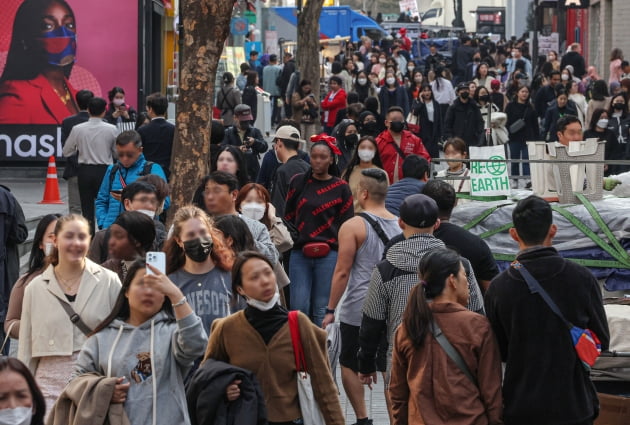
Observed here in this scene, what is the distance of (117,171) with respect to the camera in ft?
33.8

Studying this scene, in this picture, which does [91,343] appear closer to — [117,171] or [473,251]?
[473,251]

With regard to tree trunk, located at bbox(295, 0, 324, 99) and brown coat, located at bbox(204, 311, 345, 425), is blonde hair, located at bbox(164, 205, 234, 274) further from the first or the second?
tree trunk, located at bbox(295, 0, 324, 99)

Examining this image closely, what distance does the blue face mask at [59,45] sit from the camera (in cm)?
2067

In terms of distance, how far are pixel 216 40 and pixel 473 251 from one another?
481 cm

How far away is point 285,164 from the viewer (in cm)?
1085

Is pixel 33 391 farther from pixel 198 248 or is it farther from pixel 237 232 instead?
pixel 237 232

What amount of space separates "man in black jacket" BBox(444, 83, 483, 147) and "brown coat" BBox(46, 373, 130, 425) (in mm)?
15053

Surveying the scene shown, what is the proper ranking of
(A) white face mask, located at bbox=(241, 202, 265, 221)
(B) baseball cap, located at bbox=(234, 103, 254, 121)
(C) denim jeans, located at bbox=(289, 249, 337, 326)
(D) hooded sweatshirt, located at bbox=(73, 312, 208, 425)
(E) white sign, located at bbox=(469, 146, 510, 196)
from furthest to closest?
(B) baseball cap, located at bbox=(234, 103, 254, 121), (E) white sign, located at bbox=(469, 146, 510, 196), (C) denim jeans, located at bbox=(289, 249, 337, 326), (A) white face mask, located at bbox=(241, 202, 265, 221), (D) hooded sweatshirt, located at bbox=(73, 312, 208, 425)

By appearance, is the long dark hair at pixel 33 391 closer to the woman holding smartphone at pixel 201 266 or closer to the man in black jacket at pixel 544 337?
the woman holding smartphone at pixel 201 266

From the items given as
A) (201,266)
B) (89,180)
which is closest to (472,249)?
(201,266)

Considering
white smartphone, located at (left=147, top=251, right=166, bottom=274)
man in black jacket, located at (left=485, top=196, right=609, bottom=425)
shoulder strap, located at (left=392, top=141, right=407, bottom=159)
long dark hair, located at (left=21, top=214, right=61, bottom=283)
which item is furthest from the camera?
shoulder strap, located at (left=392, top=141, right=407, bottom=159)

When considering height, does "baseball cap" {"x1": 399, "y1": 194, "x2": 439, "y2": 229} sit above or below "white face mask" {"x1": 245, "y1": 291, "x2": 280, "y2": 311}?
above

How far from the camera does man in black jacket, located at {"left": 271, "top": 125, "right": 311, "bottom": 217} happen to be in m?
10.6

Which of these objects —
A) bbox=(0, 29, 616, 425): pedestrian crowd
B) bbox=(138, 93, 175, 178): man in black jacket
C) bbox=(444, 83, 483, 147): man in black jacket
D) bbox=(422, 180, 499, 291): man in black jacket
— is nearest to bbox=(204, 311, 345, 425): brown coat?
bbox=(0, 29, 616, 425): pedestrian crowd
